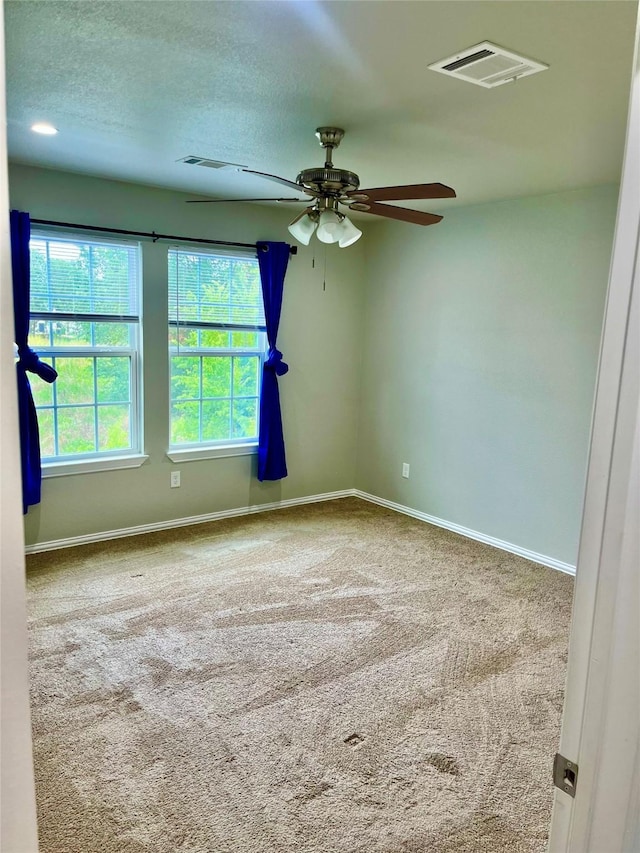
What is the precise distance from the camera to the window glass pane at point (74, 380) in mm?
4109

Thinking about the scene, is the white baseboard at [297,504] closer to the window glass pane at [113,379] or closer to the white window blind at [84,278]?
the window glass pane at [113,379]

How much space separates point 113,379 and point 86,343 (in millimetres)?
310

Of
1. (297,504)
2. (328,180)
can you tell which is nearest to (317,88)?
(328,180)

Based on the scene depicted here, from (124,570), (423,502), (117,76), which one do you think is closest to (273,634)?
(124,570)

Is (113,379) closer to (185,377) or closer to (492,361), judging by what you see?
(185,377)

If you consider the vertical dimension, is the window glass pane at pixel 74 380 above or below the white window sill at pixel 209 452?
above

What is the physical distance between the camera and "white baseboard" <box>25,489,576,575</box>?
418 centimetres

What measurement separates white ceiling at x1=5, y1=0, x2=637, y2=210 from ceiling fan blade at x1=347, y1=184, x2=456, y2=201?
0.32m

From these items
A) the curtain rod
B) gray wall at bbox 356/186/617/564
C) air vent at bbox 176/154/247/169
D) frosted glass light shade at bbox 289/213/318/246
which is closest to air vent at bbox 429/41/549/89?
frosted glass light shade at bbox 289/213/318/246

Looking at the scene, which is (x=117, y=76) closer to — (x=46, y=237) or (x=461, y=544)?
(x=46, y=237)

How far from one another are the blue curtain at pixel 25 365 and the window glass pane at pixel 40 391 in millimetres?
130

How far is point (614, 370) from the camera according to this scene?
2.71 ft

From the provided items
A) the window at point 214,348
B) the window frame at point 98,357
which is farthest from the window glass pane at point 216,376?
the window frame at point 98,357

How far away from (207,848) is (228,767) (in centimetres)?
34
